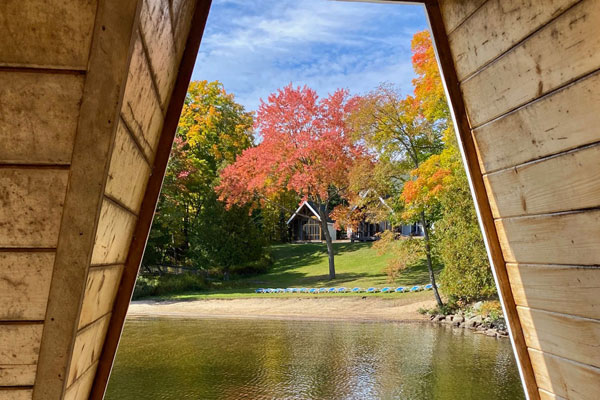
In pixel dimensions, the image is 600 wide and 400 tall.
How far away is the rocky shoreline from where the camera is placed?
7.35m

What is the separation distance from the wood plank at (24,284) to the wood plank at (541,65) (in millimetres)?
1111

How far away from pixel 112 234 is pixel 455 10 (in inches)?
43.5

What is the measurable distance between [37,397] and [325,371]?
4745mm

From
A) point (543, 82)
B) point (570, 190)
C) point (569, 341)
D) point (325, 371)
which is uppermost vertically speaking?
point (543, 82)

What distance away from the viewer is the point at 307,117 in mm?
12805

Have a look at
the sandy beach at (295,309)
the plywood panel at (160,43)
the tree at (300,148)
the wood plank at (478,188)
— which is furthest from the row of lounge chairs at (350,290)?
the plywood panel at (160,43)

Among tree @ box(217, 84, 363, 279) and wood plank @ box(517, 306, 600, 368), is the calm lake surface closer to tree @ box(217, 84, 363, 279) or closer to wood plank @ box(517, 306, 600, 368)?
wood plank @ box(517, 306, 600, 368)

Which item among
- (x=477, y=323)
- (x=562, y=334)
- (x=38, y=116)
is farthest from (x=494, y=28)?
(x=477, y=323)

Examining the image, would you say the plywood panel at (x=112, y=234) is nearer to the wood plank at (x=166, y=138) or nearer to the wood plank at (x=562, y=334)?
the wood plank at (x=166, y=138)

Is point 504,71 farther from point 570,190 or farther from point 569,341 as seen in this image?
point 569,341

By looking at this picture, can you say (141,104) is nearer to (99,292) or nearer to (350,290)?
(99,292)

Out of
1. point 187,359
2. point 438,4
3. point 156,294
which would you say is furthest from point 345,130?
point 438,4

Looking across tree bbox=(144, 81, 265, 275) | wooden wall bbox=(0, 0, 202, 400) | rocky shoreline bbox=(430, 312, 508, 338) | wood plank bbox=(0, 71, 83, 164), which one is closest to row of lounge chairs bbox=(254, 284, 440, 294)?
rocky shoreline bbox=(430, 312, 508, 338)

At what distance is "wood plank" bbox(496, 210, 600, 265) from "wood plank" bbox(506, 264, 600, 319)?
0.08ft
